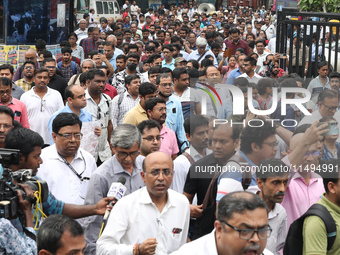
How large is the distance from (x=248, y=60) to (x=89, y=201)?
7.00 m

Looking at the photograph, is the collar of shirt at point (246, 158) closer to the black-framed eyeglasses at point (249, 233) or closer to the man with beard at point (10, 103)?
the black-framed eyeglasses at point (249, 233)

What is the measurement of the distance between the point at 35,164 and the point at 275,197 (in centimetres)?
185

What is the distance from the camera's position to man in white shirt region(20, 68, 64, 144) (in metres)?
9.10

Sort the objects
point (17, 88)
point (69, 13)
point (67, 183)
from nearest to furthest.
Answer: point (67, 183), point (17, 88), point (69, 13)

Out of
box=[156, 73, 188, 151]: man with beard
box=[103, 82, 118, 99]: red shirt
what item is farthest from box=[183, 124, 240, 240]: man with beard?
box=[103, 82, 118, 99]: red shirt

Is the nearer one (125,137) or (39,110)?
(125,137)

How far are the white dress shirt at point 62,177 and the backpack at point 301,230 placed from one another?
6.93ft

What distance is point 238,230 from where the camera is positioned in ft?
11.6

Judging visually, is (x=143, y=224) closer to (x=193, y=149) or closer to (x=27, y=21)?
(x=193, y=149)

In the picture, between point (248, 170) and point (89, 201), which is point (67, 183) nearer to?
point (89, 201)

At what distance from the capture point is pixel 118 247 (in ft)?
14.5

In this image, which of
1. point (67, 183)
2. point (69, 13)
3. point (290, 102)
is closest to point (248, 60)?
→ point (290, 102)

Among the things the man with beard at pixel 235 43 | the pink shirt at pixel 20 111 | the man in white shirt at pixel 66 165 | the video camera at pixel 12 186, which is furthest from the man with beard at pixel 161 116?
the man with beard at pixel 235 43

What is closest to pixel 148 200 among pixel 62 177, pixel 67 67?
pixel 62 177
